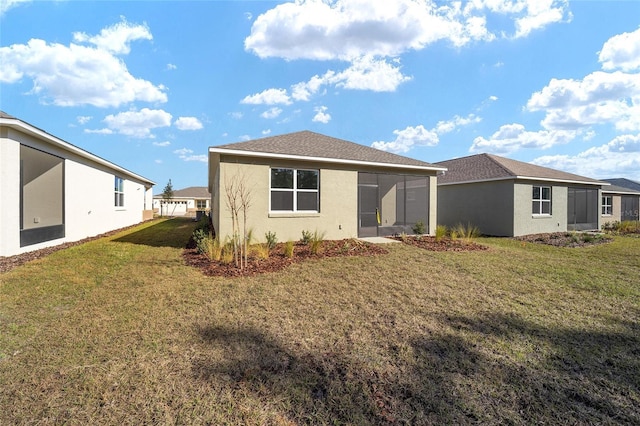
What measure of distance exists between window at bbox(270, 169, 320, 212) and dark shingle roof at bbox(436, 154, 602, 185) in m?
10.5

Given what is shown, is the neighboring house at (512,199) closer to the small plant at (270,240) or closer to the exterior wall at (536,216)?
the exterior wall at (536,216)

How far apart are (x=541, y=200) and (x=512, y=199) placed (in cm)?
304

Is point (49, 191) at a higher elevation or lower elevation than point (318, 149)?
lower

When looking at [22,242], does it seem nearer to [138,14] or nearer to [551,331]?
[138,14]

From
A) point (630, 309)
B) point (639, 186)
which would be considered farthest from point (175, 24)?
point (639, 186)

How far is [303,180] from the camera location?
10961 millimetres

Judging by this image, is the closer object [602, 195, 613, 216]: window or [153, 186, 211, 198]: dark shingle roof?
[602, 195, 613, 216]: window

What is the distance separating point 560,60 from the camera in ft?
37.2

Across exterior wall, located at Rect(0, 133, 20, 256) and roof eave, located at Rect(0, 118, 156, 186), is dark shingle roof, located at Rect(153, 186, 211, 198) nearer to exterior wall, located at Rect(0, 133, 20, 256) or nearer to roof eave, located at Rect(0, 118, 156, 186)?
roof eave, located at Rect(0, 118, 156, 186)

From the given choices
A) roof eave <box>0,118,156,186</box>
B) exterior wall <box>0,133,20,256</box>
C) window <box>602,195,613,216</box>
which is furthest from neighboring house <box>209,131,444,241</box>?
window <box>602,195,613,216</box>

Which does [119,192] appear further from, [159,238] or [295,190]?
[295,190]

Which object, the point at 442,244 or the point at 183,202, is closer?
the point at 442,244

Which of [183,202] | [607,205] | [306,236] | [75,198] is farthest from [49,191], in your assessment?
[607,205]

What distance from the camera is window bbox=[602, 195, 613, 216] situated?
77.2 ft
